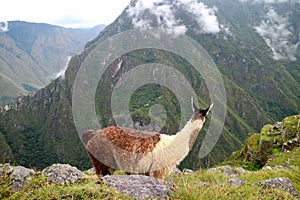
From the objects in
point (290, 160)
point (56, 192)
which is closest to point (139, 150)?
point (56, 192)

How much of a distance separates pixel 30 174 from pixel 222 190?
4072 mm

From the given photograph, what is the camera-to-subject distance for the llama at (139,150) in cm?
930

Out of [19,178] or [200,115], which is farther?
[200,115]

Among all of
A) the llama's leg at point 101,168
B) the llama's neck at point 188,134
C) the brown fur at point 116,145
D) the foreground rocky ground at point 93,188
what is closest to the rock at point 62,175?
the foreground rocky ground at point 93,188

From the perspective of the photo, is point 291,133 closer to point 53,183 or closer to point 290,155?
point 290,155

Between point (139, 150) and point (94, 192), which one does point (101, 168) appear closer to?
point (139, 150)

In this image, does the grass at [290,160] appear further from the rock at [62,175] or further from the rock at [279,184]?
the rock at [62,175]

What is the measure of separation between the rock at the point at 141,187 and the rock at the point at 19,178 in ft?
5.58

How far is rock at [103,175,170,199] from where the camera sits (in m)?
5.97

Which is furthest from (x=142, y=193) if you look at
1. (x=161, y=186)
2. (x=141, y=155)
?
(x=141, y=155)

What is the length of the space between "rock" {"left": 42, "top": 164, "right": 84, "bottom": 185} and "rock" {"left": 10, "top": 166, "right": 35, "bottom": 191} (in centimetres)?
38

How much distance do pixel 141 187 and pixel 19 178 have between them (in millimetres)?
2578

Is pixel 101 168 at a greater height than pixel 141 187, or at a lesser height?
lesser

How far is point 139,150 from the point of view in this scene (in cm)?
938
